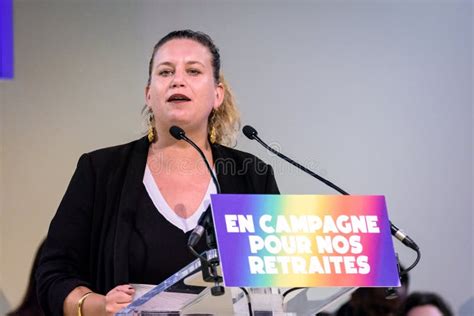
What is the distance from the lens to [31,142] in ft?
8.64


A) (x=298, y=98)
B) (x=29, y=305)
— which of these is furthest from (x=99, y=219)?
(x=298, y=98)

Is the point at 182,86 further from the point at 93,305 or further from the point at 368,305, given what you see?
the point at 368,305

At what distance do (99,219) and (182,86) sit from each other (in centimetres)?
42

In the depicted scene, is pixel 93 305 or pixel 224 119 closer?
pixel 93 305

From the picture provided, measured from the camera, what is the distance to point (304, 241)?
1.53 m

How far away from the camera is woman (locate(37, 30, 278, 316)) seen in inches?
77.2

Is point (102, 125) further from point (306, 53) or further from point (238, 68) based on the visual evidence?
point (306, 53)

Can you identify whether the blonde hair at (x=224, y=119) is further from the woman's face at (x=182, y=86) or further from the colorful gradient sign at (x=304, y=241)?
the colorful gradient sign at (x=304, y=241)

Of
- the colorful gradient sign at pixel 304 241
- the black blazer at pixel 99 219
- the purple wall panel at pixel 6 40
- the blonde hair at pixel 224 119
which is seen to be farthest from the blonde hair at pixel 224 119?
the colorful gradient sign at pixel 304 241

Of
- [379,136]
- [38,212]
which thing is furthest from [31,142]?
[379,136]

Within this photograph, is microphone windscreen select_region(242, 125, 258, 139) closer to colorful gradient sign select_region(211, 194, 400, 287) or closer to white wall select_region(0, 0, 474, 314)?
colorful gradient sign select_region(211, 194, 400, 287)

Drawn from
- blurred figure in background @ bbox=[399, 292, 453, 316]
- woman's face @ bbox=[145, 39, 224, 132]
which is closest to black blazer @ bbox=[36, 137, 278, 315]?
woman's face @ bbox=[145, 39, 224, 132]

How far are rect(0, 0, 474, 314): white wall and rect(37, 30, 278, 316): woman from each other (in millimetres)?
470

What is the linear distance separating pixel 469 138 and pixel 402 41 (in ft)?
1.45
